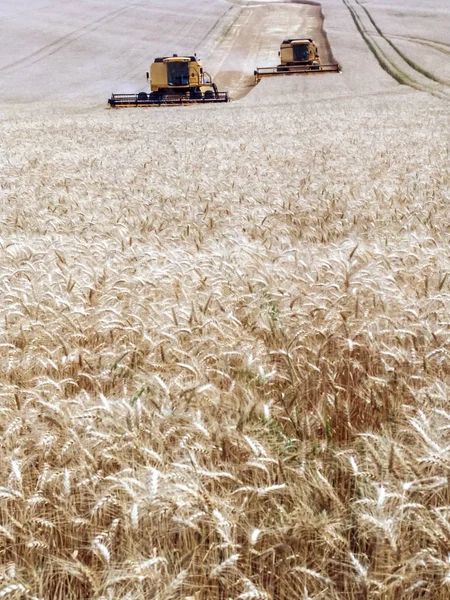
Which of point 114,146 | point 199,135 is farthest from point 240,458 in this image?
point 199,135

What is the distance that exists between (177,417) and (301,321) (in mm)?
1256

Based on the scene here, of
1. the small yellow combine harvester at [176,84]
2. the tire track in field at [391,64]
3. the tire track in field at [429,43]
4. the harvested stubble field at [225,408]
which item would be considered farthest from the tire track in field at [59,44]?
the harvested stubble field at [225,408]

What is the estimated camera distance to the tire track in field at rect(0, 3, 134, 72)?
58.5 m

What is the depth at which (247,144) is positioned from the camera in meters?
13.9

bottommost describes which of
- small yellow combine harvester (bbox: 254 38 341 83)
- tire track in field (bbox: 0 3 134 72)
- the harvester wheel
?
the harvester wheel

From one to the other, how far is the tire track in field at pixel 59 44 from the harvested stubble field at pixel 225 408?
5787cm

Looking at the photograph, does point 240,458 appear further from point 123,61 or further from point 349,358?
point 123,61

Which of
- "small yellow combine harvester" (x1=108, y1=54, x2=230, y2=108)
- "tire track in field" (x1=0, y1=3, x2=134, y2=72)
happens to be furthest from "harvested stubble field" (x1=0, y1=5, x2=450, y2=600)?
"tire track in field" (x1=0, y1=3, x2=134, y2=72)

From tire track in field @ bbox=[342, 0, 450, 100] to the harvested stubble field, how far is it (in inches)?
1069

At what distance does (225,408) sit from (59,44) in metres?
71.0

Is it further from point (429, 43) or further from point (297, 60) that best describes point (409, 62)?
point (429, 43)

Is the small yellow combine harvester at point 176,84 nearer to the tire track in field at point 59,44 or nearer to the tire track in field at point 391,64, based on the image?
the tire track in field at point 391,64

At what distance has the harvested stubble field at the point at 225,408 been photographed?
175cm

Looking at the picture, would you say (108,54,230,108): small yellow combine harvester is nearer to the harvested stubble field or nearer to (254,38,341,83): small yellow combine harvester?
(254,38,341,83): small yellow combine harvester
